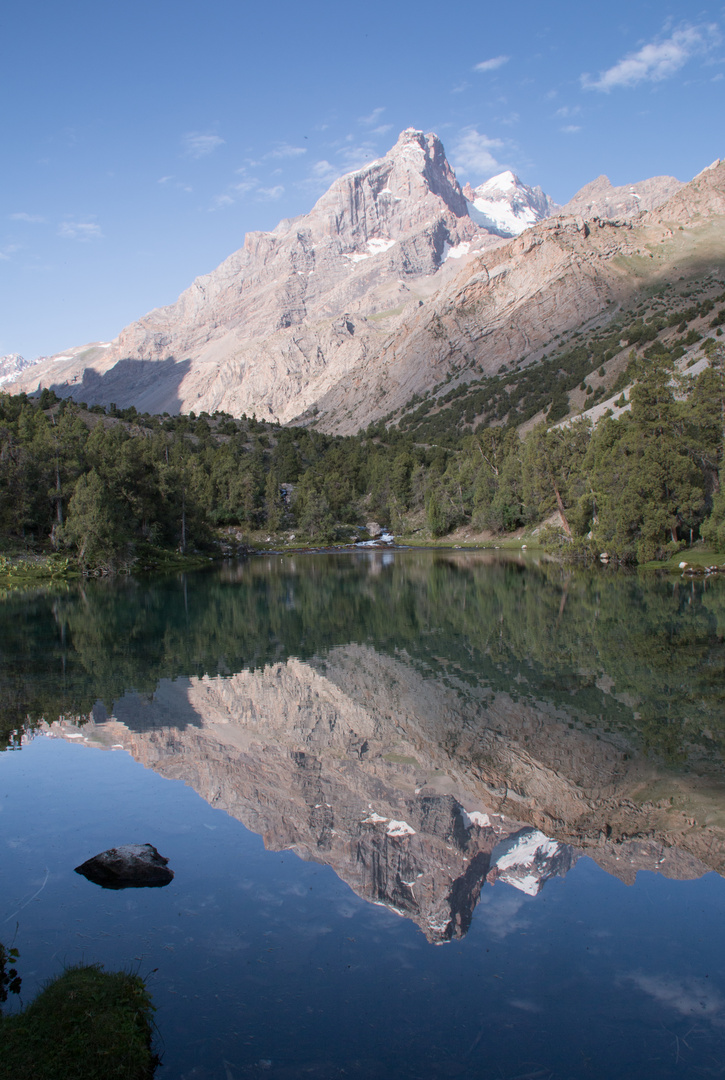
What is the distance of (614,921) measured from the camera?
7.67 meters

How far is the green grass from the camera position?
512cm

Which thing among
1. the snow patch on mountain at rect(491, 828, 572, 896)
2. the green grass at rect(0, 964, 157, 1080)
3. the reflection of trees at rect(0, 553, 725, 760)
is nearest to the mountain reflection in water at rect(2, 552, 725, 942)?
the snow patch on mountain at rect(491, 828, 572, 896)

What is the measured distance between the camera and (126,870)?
342 inches

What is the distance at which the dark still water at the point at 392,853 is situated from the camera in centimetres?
602

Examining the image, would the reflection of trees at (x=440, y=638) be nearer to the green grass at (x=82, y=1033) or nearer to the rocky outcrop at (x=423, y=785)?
the rocky outcrop at (x=423, y=785)

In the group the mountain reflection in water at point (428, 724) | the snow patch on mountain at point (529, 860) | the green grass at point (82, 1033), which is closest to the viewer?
the green grass at point (82, 1033)

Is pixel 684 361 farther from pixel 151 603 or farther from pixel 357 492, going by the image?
pixel 151 603

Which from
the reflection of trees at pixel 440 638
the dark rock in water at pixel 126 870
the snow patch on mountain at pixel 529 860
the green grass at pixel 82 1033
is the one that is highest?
the green grass at pixel 82 1033

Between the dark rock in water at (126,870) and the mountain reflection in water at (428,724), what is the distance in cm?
158

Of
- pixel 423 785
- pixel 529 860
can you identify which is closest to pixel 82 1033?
pixel 529 860

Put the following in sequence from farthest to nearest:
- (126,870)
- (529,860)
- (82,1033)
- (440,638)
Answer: (440,638), (529,860), (126,870), (82,1033)

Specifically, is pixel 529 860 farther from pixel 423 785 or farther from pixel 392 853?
pixel 423 785

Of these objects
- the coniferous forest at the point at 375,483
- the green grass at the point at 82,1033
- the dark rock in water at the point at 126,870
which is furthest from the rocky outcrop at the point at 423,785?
the coniferous forest at the point at 375,483

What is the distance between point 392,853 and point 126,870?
336 cm
